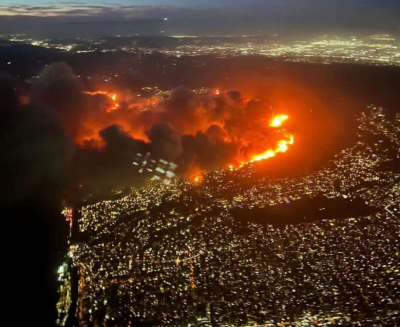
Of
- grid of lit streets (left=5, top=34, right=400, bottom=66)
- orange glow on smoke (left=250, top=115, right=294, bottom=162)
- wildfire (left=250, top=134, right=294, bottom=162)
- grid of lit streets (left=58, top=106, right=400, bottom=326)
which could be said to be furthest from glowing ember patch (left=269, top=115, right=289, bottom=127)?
grid of lit streets (left=5, top=34, right=400, bottom=66)

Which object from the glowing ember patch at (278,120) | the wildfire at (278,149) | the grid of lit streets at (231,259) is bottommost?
the grid of lit streets at (231,259)

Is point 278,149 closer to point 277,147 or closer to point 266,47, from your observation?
point 277,147

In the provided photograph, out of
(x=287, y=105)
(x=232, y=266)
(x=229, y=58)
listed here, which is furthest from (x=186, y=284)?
(x=229, y=58)

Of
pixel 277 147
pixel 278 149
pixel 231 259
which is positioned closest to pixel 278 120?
pixel 277 147

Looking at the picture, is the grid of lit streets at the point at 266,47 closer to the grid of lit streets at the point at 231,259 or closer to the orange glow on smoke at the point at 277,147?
the orange glow on smoke at the point at 277,147

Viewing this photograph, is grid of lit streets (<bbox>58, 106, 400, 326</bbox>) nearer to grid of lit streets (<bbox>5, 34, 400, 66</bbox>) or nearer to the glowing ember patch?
the glowing ember patch

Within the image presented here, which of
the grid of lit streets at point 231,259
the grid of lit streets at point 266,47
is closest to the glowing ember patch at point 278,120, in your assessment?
the grid of lit streets at point 231,259
